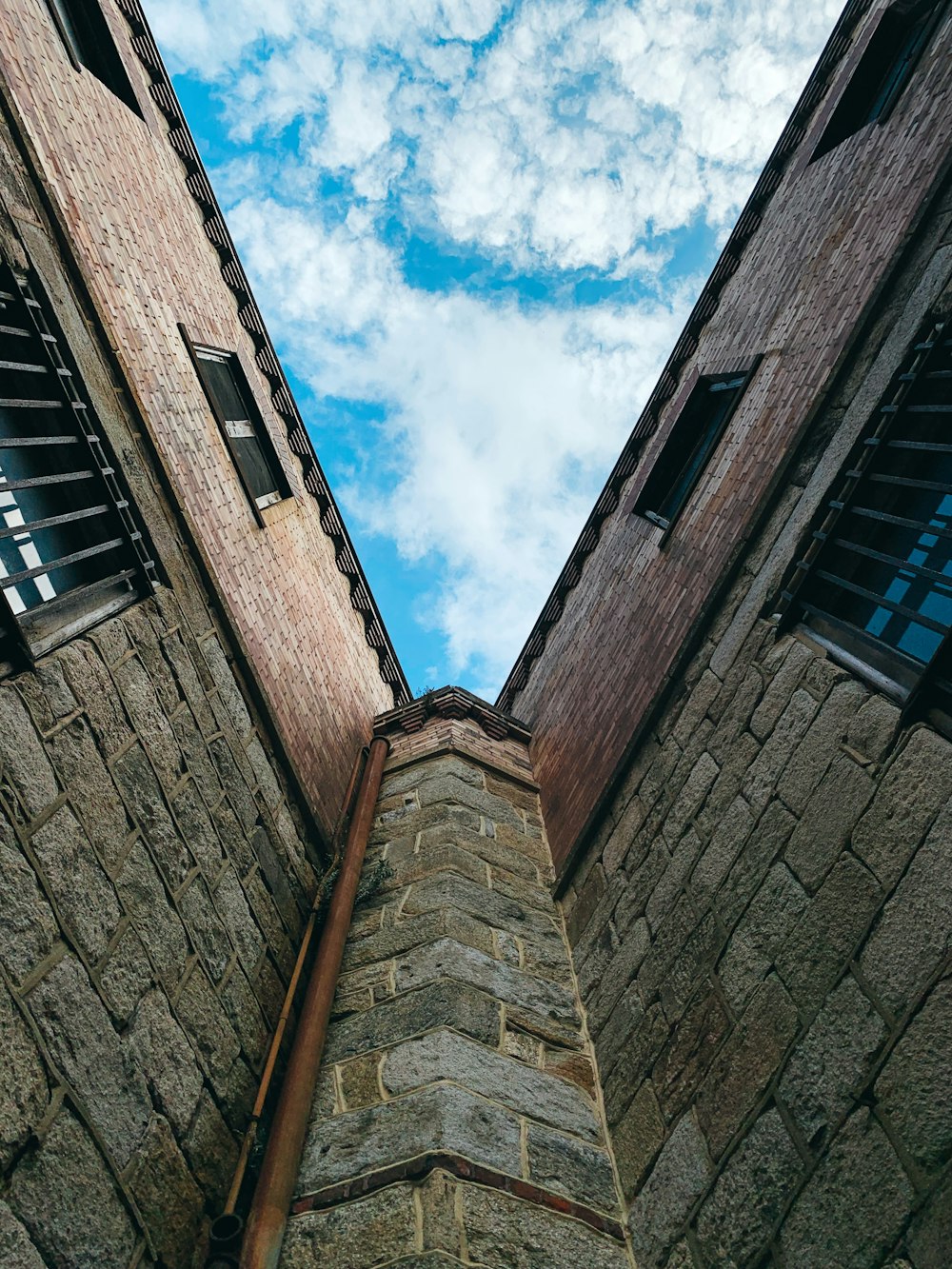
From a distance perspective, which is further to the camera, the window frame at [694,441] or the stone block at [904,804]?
the window frame at [694,441]

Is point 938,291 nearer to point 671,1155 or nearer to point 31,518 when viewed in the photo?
point 671,1155

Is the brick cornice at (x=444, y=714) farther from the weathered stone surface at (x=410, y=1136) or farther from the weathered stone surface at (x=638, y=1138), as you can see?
the weathered stone surface at (x=638, y=1138)

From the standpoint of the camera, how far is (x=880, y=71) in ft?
18.6

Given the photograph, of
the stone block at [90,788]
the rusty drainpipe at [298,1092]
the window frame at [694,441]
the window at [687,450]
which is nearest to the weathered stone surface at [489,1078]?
the rusty drainpipe at [298,1092]

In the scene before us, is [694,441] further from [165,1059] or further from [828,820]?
[165,1059]

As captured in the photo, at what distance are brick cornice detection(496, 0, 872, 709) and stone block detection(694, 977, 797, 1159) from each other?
19.0 feet

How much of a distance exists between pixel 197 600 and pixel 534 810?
10.6ft

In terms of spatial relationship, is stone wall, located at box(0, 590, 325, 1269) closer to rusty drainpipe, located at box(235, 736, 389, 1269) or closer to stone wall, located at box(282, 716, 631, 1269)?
rusty drainpipe, located at box(235, 736, 389, 1269)

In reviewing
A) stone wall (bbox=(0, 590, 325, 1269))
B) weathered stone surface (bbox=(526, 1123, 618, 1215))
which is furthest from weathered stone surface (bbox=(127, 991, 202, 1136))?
weathered stone surface (bbox=(526, 1123, 618, 1215))

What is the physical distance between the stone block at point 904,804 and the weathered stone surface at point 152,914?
7.83ft

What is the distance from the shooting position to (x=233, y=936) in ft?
11.9

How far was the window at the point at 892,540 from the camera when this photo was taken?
2.82m

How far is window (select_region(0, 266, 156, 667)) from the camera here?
303cm

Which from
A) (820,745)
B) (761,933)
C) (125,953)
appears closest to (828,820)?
(820,745)
